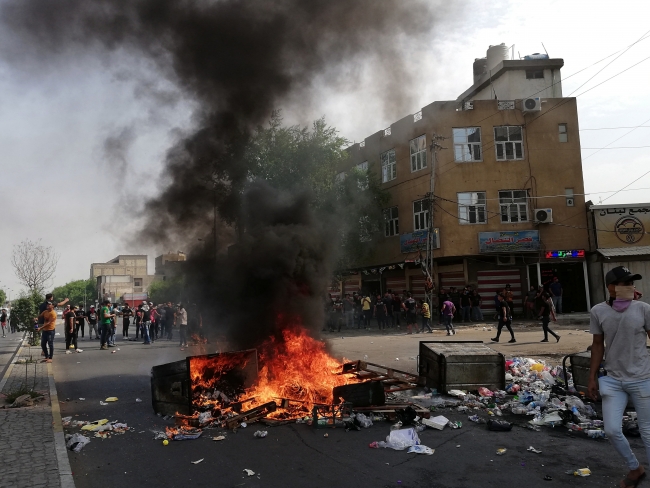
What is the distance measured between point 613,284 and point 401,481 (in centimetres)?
243

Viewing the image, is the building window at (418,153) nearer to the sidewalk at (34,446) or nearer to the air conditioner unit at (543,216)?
the air conditioner unit at (543,216)

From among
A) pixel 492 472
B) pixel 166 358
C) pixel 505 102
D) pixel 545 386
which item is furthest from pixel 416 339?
pixel 505 102

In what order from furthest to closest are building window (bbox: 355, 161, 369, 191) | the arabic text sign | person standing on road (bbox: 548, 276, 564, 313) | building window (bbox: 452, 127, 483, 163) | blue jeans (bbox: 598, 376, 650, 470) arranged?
building window (bbox: 355, 161, 369, 191) → the arabic text sign → building window (bbox: 452, 127, 483, 163) → person standing on road (bbox: 548, 276, 564, 313) → blue jeans (bbox: 598, 376, 650, 470)

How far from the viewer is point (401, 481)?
4.33 m

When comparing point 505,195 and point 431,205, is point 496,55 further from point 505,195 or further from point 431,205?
point 431,205

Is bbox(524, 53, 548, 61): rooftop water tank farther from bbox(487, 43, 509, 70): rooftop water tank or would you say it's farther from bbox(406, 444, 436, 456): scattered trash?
bbox(406, 444, 436, 456): scattered trash

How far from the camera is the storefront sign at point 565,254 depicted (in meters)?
24.0

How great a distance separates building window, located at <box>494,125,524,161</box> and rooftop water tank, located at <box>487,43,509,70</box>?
8.50m

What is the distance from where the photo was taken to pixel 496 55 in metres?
31.8

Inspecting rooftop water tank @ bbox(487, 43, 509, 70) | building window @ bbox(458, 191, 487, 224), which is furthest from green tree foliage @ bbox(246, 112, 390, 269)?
rooftop water tank @ bbox(487, 43, 509, 70)

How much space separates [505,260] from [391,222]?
6.71 metres

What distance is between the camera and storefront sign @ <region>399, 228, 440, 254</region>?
24.9 meters

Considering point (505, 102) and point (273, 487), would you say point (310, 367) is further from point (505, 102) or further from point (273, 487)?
point (505, 102)

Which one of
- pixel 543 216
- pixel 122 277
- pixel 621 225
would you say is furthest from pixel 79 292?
pixel 621 225
